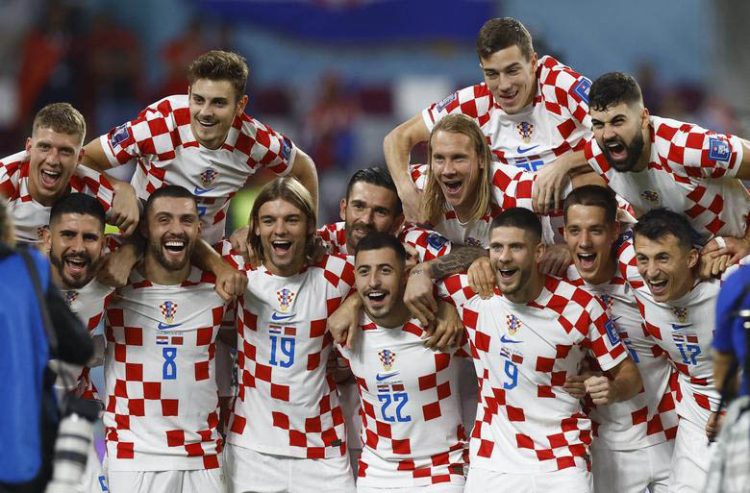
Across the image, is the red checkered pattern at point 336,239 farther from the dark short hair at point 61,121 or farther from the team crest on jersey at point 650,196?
the team crest on jersey at point 650,196

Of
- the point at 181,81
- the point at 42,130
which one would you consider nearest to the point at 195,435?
the point at 42,130

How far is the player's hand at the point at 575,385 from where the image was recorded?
533 centimetres

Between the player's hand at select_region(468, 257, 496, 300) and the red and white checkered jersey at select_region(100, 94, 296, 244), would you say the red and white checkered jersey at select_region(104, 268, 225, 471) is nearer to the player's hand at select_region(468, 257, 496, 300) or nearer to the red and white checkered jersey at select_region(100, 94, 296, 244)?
the red and white checkered jersey at select_region(100, 94, 296, 244)

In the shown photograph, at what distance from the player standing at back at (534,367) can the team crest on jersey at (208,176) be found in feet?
4.84

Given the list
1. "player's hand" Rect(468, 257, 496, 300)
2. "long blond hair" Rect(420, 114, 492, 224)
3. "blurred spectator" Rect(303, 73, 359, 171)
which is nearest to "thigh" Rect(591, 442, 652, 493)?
"player's hand" Rect(468, 257, 496, 300)

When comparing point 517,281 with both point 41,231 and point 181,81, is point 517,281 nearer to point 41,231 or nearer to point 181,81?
point 41,231

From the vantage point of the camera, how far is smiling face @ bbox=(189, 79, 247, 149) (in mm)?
5844

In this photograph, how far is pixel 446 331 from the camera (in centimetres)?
548

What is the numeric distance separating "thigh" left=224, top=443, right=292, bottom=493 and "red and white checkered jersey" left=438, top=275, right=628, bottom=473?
0.90 metres

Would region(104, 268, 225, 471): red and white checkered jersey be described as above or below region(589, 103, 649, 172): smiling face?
below

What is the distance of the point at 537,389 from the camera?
537cm

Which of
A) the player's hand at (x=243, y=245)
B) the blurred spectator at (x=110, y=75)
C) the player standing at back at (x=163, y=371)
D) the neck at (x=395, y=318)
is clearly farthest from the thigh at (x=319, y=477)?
the blurred spectator at (x=110, y=75)

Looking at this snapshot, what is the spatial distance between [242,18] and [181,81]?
1.02 m

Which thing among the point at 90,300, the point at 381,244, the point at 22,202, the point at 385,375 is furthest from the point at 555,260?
the point at 22,202
